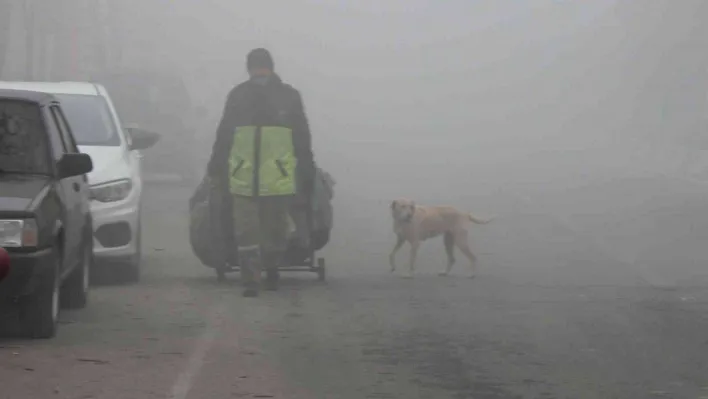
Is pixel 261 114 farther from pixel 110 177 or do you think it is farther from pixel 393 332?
pixel 393 332

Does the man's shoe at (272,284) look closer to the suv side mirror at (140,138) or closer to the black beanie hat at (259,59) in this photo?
the black beanie hat at (259,59)

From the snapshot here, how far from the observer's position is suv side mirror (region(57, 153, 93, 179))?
10484mm

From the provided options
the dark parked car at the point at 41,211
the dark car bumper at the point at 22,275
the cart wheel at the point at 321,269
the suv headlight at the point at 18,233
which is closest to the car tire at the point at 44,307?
the dark parked car at the point at 41,211

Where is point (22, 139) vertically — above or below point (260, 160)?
above

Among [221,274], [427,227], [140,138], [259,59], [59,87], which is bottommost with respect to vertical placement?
[221,274]

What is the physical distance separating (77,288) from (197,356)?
2139 mm

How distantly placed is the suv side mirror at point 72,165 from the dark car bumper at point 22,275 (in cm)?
113

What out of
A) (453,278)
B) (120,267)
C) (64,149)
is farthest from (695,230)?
(64,149)

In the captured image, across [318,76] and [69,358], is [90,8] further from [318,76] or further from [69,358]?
[69,358]

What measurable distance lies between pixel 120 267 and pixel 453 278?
3184mm

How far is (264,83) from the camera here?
1273 centimetres

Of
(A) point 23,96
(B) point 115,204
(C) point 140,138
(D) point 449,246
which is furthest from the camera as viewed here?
(D) point 449,246

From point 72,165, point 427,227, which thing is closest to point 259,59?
point 72,165

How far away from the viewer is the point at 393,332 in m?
10.8
